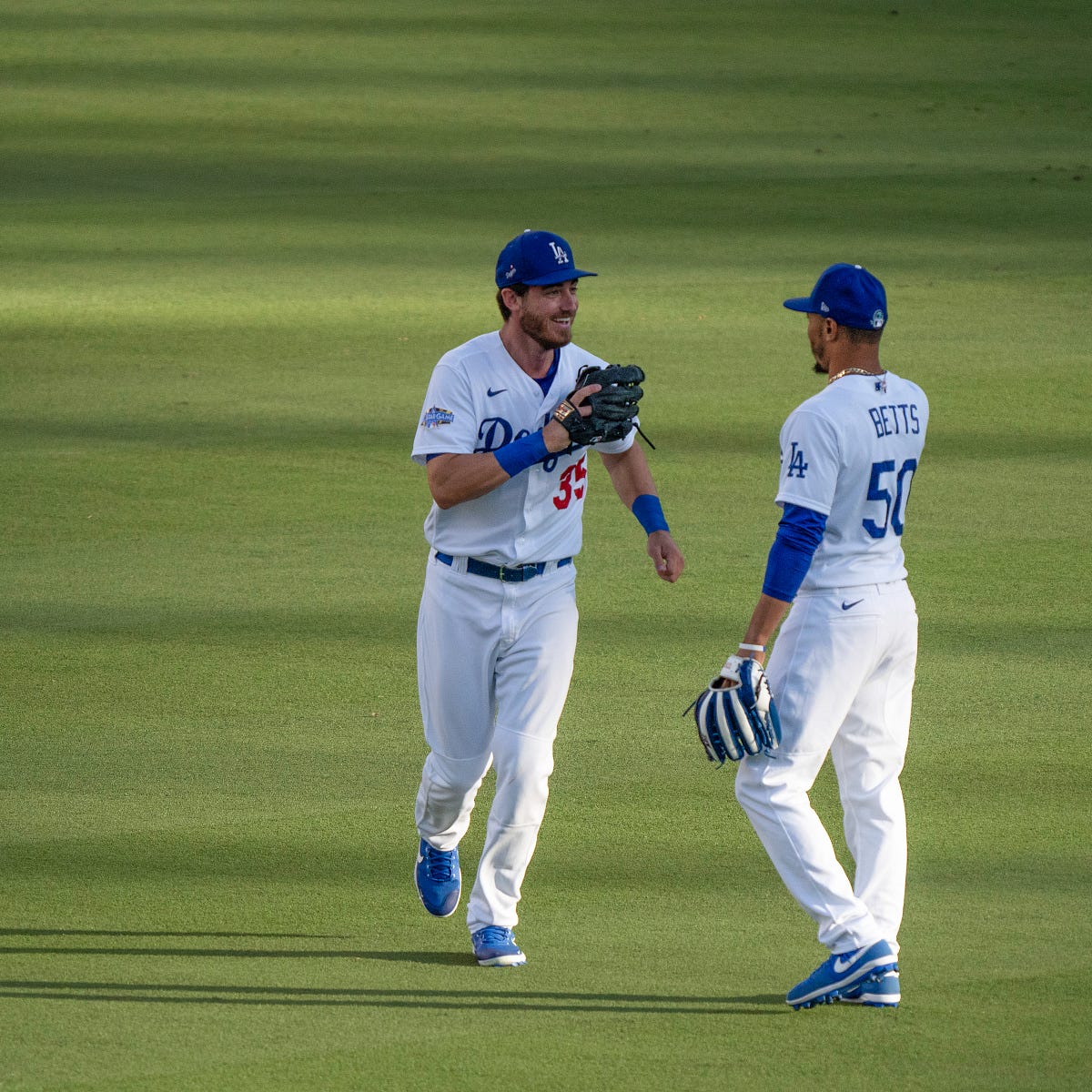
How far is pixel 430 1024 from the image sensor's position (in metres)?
5.10

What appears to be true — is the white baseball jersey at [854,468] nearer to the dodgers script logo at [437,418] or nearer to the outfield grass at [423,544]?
the dodgers script logo at [437,418]

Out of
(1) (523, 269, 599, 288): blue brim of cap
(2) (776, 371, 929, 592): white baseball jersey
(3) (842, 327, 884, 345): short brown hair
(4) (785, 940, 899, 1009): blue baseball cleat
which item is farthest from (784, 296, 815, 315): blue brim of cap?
(4) (785, 940, 899, 1009): blue baseball cleat

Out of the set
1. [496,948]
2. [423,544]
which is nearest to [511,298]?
[496,948]

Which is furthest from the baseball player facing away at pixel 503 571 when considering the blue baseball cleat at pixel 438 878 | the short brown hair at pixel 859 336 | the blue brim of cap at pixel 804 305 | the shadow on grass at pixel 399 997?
the short brown hair at pixel 859 336

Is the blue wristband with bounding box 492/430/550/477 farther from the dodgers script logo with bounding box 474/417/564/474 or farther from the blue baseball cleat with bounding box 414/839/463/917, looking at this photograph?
the blue baseball cleat with bounding box 414/839/463/917

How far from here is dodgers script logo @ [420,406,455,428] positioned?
5.54 m

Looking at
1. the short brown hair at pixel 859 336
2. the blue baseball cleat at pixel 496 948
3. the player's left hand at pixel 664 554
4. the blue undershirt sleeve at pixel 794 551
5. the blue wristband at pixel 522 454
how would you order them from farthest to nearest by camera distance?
the player's left hand at pixel 664 554 → the blue baseball cleat at pixel 496 948 → the blue wristband at pixel 522 454 → the short brown hair at pixel 859 336 → the blue undershirt sleeve at pixel 794 551

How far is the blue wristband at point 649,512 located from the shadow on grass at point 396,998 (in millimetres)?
1442

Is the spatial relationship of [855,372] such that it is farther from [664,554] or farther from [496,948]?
[496,948]

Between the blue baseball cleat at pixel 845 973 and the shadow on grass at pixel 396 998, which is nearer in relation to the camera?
the blue baseball cleat at pixel 845 973

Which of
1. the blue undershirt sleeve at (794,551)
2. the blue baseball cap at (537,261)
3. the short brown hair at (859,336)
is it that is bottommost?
the blue undershirt sleeve at (794,551)

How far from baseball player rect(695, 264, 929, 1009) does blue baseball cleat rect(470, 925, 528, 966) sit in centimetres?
83

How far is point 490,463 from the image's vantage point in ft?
17.7

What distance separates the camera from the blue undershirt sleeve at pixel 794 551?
498 cm
